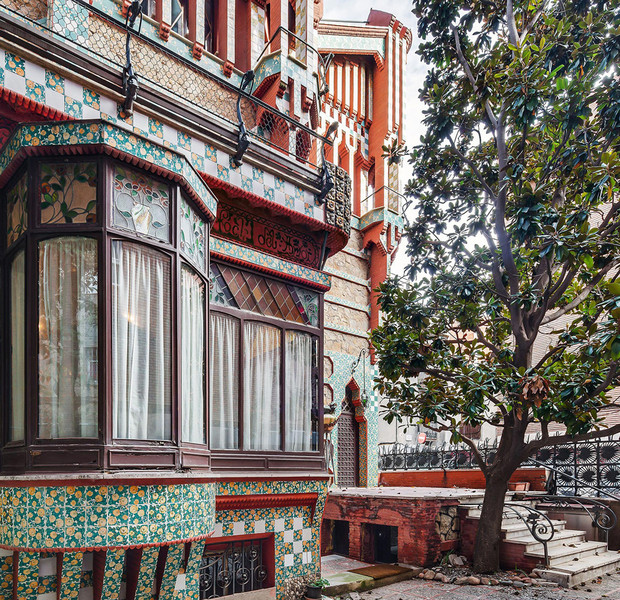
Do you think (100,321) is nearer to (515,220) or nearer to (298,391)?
(298,391)

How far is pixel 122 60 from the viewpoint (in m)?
7.67

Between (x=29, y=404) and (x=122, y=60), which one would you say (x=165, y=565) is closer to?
(x=29, y=404)

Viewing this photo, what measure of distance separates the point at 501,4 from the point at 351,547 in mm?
10776

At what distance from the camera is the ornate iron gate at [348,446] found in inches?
608

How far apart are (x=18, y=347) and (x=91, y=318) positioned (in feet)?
2.39

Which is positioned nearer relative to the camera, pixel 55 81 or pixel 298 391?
pixel 55 81

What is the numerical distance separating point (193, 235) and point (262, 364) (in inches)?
91.4

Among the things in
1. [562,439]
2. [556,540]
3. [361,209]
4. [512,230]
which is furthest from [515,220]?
[361,209]

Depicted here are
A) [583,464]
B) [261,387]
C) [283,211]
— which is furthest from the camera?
[583,464]

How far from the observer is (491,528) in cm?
993

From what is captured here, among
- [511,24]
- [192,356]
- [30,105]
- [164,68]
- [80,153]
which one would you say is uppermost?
[511,24]

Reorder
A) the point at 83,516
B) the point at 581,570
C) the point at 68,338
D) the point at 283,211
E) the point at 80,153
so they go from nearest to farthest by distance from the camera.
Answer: the point at 83,516 < the point at 68,338 < the point at 80,153 < the point at 283,211 < the point at 581,570

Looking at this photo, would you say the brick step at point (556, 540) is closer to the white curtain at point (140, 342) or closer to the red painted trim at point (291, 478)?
the red painted trim at point (291, 478)

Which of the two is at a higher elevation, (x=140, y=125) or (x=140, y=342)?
(x=140, y=125)
